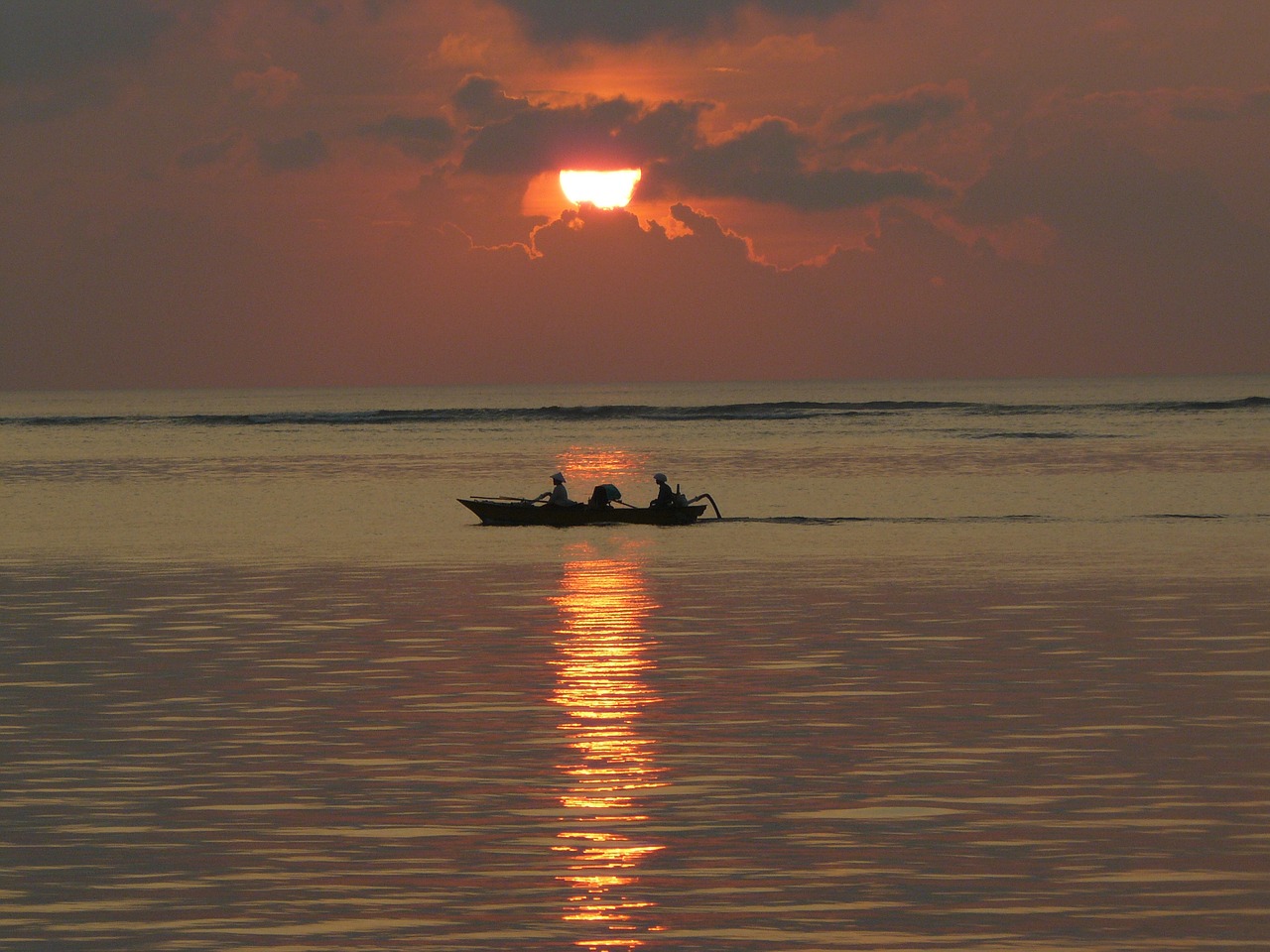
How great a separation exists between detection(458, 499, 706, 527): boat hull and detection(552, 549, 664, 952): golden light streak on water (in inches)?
746

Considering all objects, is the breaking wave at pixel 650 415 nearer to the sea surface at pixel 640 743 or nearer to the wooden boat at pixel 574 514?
the wooden boat at pixel 574 514

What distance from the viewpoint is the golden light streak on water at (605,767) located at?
11891 mm

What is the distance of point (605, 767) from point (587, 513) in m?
32.9

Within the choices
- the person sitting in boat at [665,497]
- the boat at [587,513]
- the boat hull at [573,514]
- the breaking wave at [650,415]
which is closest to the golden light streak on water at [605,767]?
the boat at [587,513]

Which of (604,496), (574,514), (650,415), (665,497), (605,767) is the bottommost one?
(605,767)

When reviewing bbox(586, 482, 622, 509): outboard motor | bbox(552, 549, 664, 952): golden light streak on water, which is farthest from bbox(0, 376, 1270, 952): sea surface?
bbox(586, 482, 622, 509): outboard motor

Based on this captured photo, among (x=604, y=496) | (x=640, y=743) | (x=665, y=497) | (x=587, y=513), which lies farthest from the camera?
(x=665, y=497)

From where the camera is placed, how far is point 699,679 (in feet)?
69.6

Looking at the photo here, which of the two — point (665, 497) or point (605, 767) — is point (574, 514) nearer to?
point (665, 497)

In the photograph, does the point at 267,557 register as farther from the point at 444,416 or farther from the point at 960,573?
the point at 444,416

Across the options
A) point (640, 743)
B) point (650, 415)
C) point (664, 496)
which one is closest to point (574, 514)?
point (664, 496)

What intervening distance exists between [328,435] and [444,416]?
44154 millimetres

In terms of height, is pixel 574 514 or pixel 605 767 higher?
pixel 574 514

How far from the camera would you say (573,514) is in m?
49.8
